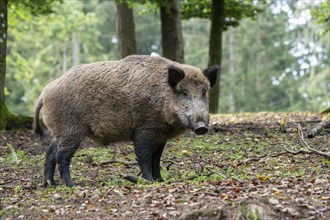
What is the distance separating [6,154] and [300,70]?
34.3 metres

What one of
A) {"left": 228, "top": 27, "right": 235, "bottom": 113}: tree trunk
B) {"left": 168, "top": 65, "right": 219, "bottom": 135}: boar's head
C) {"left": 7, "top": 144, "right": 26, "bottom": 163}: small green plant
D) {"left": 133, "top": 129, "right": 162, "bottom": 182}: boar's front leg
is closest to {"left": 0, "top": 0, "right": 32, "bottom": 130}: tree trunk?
{"left": 7, "top": 144, "right": 26, "bottom": 163}: small green plant

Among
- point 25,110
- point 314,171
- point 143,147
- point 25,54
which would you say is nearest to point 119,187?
point 143,147

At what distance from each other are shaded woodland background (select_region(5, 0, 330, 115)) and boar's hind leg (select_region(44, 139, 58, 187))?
28322 mm

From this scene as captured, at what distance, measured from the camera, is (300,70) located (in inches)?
1689

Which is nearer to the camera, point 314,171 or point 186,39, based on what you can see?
point 314,171

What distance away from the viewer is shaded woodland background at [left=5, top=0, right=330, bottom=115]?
40.2 meters

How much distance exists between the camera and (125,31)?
1830 cm

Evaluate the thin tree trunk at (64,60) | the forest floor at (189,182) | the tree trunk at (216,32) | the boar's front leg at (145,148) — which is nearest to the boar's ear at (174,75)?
the boar's front leg at (145,148)

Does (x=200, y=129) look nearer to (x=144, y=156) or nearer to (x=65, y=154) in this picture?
(x=144, y=156)

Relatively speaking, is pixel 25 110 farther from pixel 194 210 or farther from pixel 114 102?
pixel 194 210

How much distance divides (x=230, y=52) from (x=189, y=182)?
1449 inches

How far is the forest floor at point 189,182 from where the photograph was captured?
598 centimetres

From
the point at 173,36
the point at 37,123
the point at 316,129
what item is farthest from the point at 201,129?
the point at 173,36

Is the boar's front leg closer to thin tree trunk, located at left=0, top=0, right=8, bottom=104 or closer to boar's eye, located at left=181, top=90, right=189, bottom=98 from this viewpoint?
boar's eye, located at left=181, top=90, right=189, bottom=98
